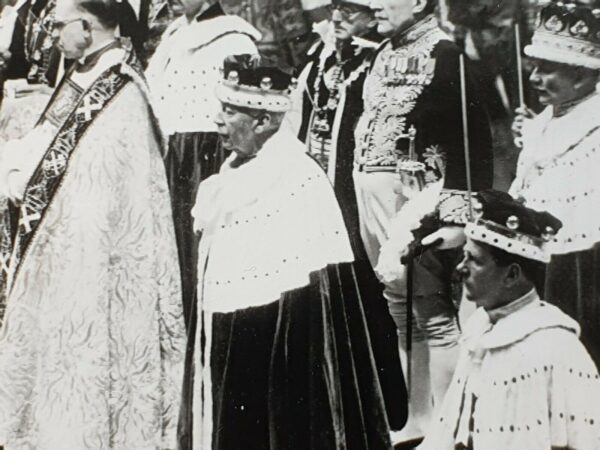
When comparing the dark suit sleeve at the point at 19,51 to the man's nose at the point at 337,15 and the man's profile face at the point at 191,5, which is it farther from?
the man's nose at the point at 337,15

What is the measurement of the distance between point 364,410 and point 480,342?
1.54 feet

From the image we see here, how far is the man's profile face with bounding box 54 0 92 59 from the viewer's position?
3.74 m

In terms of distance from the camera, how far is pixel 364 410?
10.8ft

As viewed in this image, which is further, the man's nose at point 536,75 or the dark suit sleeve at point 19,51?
the dark suit sleeve at point 19,51

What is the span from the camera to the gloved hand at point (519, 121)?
333 cm

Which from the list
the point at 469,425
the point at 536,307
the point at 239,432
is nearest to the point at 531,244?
the point at 536,307

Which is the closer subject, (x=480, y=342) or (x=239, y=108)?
(x=480, y=342)

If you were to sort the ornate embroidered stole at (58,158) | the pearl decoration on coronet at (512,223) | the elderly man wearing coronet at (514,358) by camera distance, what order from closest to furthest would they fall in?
the elderly man wearing coronet at (514,358)
the pearl decoration on coronet at (512,223)
the ornate embroidered stole at (58,158)

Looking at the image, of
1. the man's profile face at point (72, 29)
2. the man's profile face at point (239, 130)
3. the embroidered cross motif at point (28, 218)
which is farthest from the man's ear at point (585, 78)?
the embroidered cross motif at point (28, 218)

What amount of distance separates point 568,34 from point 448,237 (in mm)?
823

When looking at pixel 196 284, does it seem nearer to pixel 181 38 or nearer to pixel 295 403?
pixel 295 403

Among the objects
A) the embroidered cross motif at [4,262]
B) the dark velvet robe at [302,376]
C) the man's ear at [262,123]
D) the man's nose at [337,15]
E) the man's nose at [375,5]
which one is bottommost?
the dark velvet robe at [302,376]

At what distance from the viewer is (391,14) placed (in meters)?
3.45

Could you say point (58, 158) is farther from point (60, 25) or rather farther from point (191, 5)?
point (191, 5)
